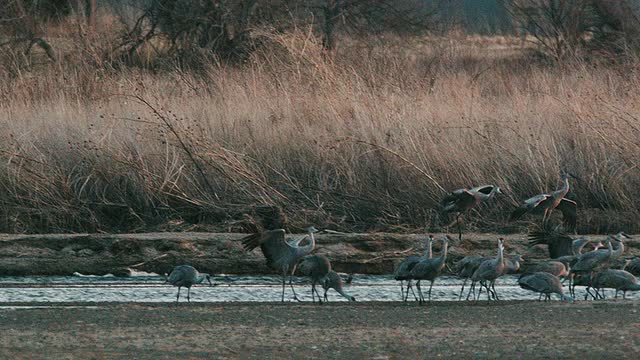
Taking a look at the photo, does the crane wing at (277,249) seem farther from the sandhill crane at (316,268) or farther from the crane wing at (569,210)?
the crane wing at (569,210)

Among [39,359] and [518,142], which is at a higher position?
[518,142]

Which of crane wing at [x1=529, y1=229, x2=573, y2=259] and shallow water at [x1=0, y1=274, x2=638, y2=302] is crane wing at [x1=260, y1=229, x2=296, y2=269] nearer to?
shallow water at [x1=0, y1=274, x2=638, y2=302]

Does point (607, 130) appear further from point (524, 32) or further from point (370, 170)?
point (524, 32)

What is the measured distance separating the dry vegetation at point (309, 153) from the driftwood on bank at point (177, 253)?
860mm

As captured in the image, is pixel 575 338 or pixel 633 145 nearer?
pixel 575 338

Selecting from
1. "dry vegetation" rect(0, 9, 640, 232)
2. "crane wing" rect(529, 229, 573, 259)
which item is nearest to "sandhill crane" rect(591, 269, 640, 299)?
"crane wing" rect(529, 229, 573, 259)

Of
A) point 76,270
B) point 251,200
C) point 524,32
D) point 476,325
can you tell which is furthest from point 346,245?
point 524,32

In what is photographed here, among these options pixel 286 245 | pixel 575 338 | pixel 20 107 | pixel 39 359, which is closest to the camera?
pixel 39 359

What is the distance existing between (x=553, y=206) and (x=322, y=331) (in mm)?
4273

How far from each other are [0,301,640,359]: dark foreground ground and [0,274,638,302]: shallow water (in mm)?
633

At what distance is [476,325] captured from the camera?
7598 millimetres

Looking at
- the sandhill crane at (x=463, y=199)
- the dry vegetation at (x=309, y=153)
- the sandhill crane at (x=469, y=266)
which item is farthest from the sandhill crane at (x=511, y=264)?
the dry vegetation at (x=309, y=153)

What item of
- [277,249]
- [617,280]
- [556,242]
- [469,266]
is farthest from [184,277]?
[556,242]

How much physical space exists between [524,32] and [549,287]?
794 inches
